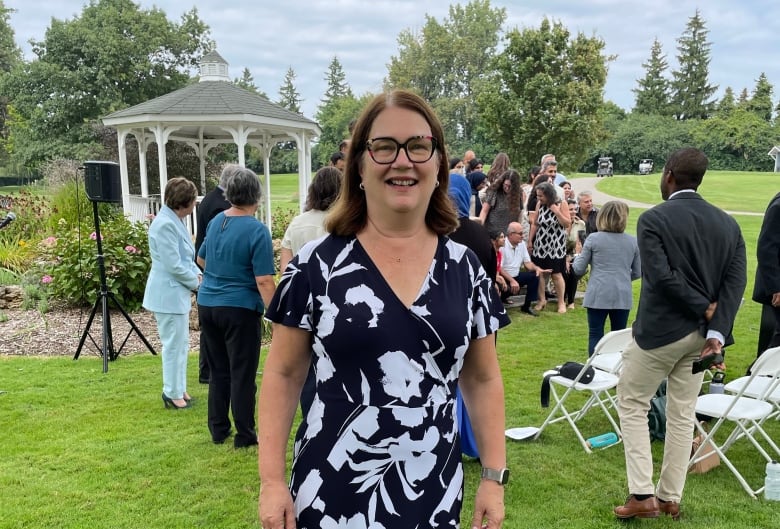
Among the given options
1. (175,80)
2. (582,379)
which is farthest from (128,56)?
(582,379)

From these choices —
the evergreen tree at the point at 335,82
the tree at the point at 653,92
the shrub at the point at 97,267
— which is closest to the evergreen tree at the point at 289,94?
the evergreen tree at the point at 335,82

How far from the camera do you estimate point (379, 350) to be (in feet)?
5.24

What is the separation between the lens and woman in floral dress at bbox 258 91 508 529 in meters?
1.62

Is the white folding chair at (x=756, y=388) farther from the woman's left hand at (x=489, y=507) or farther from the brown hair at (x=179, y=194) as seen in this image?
the brown hair at (x=179, y=194)

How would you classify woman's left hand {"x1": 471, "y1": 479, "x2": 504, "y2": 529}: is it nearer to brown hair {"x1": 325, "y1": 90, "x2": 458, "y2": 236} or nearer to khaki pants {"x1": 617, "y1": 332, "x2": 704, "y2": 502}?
brown hair {"x1": 325, "y1": 90, "x2": 458, "y2": 236}

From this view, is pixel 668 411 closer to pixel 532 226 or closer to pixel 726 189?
pixel 532 226

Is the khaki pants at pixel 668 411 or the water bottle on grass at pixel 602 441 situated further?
the water bottle on grass at pixel 602 441

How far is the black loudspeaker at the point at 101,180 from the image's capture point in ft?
19.7

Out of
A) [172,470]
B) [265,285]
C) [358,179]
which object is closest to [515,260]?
[265,285]

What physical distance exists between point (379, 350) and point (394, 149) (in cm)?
57

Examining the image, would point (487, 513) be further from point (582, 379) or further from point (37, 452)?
point (37, 452)

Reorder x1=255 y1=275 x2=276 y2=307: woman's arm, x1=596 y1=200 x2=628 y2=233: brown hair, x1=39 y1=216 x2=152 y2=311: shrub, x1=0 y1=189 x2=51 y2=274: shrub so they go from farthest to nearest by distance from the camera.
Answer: x1=0 y1=189 x2=51 y2=274: shrub < x1=39 y1=216 x2=152 y2=311: shrub < x1=596 y1=200 x2=628 y2=233: brown hair < x1=255 y1=275 x2=276 y2=307: woman's arm

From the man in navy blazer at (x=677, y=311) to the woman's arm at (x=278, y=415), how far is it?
2.41 metres

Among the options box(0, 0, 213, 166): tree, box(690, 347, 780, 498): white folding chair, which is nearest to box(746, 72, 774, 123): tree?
box(0, 0, 213, 166): tree
